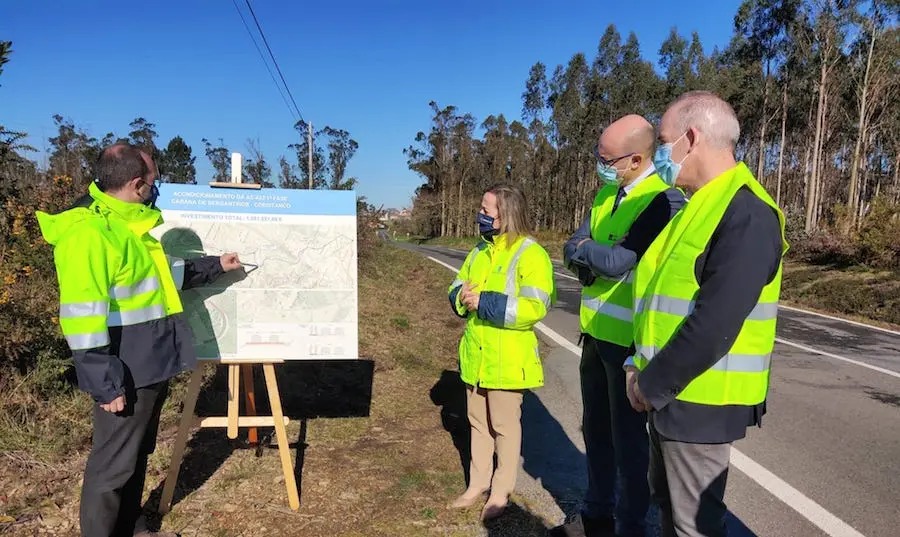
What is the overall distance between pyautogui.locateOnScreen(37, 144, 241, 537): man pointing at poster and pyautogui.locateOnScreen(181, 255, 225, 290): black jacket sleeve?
0.26 m

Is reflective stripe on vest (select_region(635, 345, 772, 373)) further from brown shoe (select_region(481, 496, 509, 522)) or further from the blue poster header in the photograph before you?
the blue poster header

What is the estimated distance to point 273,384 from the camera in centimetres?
352

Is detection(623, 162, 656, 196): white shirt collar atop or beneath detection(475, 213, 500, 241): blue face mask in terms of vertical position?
atop

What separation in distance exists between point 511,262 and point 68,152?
82.8ft

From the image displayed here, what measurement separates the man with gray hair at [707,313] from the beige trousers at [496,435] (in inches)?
50.1

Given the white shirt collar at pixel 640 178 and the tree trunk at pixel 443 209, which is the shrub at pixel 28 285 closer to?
the white shirt collar at pixel 640 178

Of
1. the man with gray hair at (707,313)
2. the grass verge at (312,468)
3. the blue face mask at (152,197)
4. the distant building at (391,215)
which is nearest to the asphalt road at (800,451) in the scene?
the grass verge at (312,468)

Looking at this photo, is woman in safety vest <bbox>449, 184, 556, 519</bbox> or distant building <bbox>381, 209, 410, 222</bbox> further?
distant building <bbox>381, 209, 410, 222</bbox>

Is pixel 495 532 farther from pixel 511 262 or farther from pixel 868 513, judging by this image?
pixel 868 513

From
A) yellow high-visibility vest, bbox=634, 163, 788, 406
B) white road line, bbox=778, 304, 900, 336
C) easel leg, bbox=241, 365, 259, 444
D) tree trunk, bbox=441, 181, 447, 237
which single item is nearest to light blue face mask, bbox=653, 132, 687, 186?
yellow high-visibility vest, bbox=634, 163, 788, 406

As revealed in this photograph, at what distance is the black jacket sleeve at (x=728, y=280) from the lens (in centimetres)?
174

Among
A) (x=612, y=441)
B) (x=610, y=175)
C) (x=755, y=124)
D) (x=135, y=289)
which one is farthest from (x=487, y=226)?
(x=755, y=124)

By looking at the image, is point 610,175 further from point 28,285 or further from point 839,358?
point 839,358

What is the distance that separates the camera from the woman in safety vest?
309 centimetres
